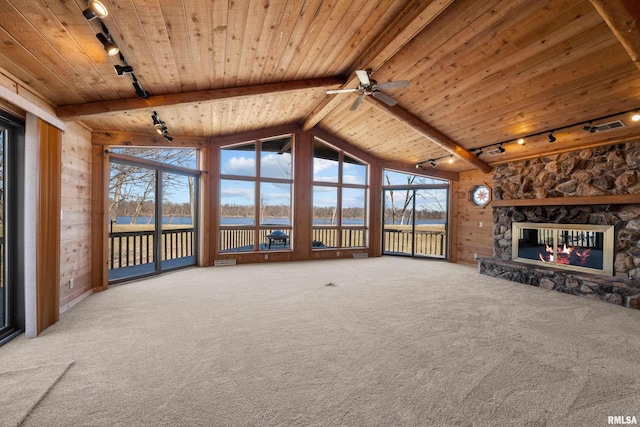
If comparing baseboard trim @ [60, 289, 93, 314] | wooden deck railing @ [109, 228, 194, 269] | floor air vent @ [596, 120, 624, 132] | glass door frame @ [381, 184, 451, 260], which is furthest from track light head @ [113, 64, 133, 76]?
glass door frame @ [381, 184, 451, 260]

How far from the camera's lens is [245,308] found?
351 centimetres

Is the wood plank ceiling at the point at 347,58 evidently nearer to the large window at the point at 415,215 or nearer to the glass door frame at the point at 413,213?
the glass door frame at the point at 413,213

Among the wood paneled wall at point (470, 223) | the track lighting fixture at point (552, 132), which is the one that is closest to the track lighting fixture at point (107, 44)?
the track lighting fixture at point (552, 132)

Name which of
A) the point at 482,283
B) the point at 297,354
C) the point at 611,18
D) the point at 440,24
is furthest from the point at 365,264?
the point at 611,18

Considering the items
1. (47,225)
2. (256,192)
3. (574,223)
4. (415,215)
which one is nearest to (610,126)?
(574,223)

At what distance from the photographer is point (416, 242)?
8141 millimetres

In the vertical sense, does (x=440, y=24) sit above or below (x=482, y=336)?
above

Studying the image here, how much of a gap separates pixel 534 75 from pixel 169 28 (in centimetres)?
419

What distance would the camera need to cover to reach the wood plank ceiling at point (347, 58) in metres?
2.30

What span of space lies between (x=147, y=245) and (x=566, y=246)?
8.34 meters

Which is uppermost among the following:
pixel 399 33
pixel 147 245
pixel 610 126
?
pixel 399 33

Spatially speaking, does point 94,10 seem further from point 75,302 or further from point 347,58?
point 75,302

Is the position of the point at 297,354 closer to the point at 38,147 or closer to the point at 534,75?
the point at 38,147

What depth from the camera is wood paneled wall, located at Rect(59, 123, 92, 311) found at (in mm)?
3506
